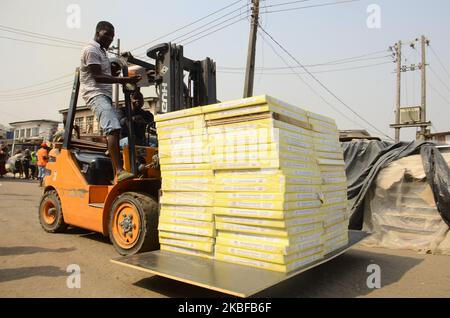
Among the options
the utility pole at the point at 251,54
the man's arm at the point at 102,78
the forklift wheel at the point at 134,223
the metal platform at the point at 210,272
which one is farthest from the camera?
the utility pole at the point at 251,54

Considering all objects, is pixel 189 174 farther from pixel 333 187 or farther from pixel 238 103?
pixel 333 187

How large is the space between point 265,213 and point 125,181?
2.17 metres

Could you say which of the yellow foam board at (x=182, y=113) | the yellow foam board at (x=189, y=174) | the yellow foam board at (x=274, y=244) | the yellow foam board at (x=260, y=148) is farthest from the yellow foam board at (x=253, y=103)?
the yellow foam board at (x=274, y=244)

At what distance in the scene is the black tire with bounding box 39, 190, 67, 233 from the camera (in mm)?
5930

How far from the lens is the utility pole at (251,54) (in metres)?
13.9

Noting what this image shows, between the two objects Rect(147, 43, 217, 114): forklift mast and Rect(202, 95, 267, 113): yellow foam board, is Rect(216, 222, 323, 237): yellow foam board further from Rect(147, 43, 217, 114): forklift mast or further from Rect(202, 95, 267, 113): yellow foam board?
Rect(147, 43, 217, 114): forklift mast

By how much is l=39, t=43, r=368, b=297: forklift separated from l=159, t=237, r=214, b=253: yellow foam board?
10cm

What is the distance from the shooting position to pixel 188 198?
3.75 m

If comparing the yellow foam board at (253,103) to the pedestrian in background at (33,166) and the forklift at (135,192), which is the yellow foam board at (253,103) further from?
the pedestrian in background at (33,166)

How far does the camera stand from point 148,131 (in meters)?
5.62

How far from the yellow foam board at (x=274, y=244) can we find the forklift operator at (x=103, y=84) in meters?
1.78
